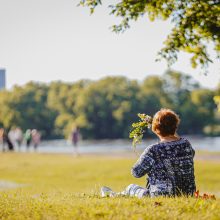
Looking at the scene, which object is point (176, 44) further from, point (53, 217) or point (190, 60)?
point (53, 217)

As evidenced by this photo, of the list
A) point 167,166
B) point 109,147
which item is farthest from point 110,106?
point 167,166

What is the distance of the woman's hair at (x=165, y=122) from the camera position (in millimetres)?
7379

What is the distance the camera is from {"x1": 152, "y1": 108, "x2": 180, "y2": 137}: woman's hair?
291 inches

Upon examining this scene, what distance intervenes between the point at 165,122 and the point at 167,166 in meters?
0.64

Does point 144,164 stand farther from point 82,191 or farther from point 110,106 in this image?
point 110,106

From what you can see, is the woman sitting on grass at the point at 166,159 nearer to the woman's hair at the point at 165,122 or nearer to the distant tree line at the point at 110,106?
the woman's hair at the point at 165,122

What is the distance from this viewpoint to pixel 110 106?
113 m

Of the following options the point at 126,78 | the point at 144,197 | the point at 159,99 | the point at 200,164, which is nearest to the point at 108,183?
the point at 200,164

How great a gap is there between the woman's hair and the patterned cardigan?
167mm

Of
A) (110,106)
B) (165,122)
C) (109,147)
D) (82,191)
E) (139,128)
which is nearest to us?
(165,122)

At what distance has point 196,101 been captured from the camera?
112688 mm

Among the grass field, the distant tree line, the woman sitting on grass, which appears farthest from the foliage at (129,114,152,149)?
the distant tree line

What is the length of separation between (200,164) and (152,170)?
21.4 m

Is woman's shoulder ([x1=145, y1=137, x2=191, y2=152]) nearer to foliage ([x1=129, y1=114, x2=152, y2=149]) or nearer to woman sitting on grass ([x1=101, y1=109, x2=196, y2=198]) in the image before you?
woman sitting on grass ([x1=101, y1=109, x2=196, y2=198])
